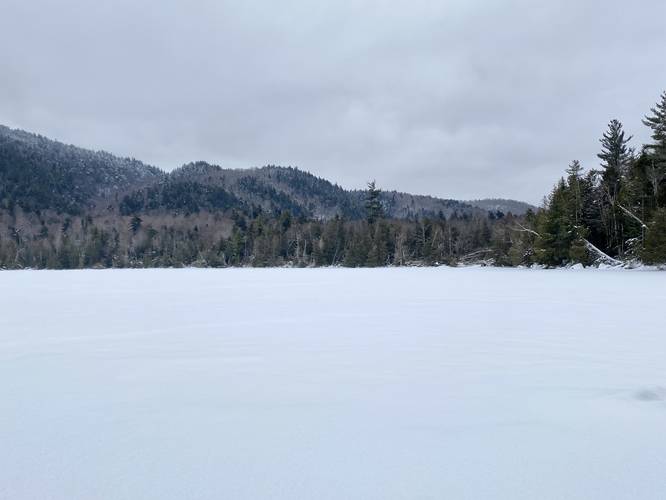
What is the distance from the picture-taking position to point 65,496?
7.31ft

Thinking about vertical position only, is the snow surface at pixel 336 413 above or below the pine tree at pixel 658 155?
below

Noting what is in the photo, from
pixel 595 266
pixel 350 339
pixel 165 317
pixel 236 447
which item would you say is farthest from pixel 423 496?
pixel 595 266

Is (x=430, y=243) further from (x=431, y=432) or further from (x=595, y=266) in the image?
(x=431, y=432)

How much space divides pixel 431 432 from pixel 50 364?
471cm

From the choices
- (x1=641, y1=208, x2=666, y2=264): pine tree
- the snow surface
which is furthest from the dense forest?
the snow surface

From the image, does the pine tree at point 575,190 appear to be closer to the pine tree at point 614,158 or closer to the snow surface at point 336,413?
the pine tree at point 614,158

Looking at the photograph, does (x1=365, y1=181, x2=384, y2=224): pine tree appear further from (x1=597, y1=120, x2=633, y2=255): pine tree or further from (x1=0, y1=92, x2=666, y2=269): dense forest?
(x1=597, y1=120, x2=633, y2=255): pine tree

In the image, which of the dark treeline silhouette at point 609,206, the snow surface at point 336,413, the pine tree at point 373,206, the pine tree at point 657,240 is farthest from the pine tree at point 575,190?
the pine tree at point 373,206

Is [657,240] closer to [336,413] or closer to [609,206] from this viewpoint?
[609,206]

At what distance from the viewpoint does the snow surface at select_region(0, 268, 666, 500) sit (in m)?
2.36

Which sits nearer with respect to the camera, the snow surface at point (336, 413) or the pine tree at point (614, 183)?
the snow surface at point (336, 413)

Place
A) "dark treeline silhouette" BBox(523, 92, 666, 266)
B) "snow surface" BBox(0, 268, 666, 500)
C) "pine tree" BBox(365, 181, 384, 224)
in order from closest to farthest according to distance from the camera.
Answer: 1. "snow surface" BBox(0, 268, 666, 500)
2. "dark treeline silhouette" BBox(523, 92, 666, 266)
3. "pine tree" BBox(365, 181, 384, 224)

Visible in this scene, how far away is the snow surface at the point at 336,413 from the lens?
2.36 m

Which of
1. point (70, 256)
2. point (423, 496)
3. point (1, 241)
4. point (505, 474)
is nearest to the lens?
point (423, 496)
